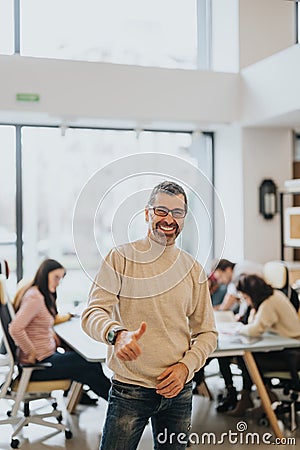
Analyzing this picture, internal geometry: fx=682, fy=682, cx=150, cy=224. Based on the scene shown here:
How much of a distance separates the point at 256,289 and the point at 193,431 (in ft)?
3.30

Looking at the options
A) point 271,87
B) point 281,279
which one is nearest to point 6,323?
point 281,279

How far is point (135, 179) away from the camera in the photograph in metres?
1.87

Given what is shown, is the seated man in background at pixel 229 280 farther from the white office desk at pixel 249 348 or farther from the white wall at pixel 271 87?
the white wall at pixel 271 87

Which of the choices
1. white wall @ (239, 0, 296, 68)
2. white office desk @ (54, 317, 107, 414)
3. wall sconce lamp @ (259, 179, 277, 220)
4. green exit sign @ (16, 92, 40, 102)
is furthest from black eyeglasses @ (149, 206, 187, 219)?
white wall @ (239, 0, 296, 68)

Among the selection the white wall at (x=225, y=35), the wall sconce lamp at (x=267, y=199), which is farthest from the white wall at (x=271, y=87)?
the wall sconce lamp at (x=267, y=199)

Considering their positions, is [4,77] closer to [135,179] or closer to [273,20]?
[273,20]

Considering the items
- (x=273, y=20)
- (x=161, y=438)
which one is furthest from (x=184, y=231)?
(x=273, y=20)

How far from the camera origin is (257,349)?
13.6 ft

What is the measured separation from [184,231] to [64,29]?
529 centimetres

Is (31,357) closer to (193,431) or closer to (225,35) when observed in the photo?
(193,431)

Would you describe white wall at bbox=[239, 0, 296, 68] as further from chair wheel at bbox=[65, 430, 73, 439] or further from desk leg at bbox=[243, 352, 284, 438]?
chair wheel at bbox=[65, 430, 73, 439]

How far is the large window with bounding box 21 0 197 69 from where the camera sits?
6.65 metres

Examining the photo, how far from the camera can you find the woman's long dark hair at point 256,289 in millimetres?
4383

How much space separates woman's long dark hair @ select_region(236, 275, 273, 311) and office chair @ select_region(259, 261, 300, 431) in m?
0.36
